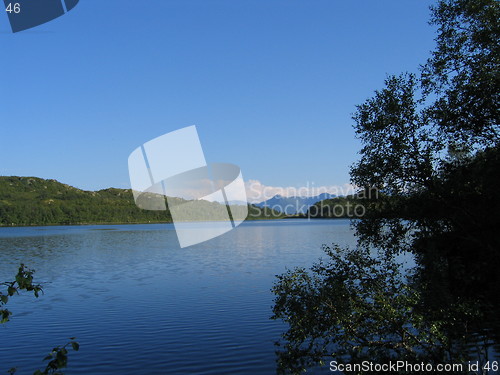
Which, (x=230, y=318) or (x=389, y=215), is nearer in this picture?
(x=389, y=215)

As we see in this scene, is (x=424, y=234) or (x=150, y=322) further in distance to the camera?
(x=150, y=322)

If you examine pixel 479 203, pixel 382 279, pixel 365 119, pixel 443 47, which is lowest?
pixel 382 279

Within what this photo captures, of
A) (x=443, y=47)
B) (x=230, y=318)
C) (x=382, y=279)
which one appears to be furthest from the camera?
(x=230, y=318)

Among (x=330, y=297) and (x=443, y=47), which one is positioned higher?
(x=443, y=47)

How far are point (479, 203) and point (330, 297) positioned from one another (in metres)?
8.28

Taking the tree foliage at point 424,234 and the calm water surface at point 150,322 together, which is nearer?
the tree foliage at point 424,234

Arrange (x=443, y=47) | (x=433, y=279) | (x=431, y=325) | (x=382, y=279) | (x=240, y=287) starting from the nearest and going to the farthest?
(x=431, y=325)
(x=433, y=279)
(x=382, y=279)
(x=443, y=47)
(x=240, y=287)

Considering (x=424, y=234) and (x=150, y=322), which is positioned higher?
(x=424, y=234)

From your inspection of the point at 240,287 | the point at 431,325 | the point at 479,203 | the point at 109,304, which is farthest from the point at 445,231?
the point at 109,304

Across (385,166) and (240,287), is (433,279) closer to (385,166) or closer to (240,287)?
(385,166)

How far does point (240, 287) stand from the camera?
117 feet

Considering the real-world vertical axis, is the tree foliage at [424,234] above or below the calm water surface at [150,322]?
above

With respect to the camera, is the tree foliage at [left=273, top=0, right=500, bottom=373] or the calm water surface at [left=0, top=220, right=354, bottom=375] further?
the calm water surface at [left=0, top=220, right=354, bottom=375]

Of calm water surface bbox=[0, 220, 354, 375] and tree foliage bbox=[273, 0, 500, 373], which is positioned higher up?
tree foliage bbox=[273, 0, 500, 373]
